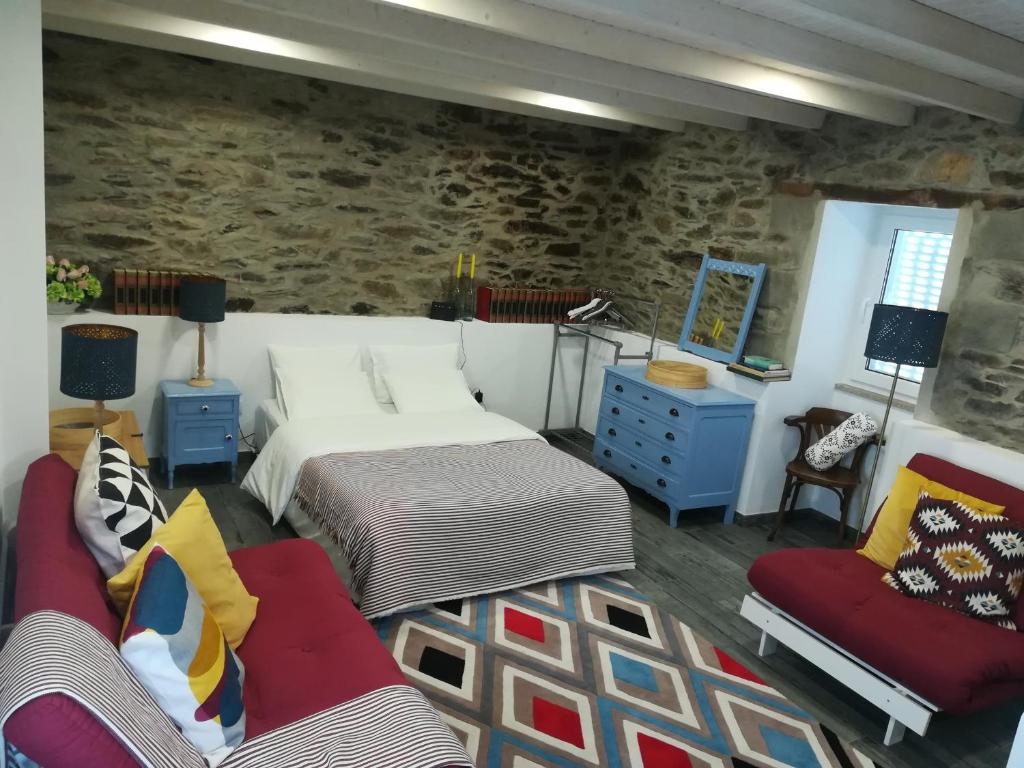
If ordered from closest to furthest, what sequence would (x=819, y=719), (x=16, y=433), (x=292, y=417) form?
(x=16, y=433), (x=819, y=719), (x=292, y=417)

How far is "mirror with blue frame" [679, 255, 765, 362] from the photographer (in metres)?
5.04

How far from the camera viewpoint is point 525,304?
601 centimetres

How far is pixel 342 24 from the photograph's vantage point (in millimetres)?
3295

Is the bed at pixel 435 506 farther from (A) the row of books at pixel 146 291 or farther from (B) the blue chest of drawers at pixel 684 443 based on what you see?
(A) the row of books at pixel 146 291

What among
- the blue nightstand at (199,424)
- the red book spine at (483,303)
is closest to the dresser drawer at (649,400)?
the red book spine at (483,303)

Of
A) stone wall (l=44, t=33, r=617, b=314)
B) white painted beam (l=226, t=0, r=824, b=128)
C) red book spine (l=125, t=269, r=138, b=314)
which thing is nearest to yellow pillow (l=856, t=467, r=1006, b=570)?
white painted beam (l=226, t=0, r=824, b=128)

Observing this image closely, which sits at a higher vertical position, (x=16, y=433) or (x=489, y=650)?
(x=16, y=433)

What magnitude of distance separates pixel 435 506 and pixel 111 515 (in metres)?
1.52

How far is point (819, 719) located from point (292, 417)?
308cm

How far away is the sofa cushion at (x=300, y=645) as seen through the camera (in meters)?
2.21

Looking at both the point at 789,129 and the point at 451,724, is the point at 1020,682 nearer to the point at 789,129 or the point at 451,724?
the point at 451,724

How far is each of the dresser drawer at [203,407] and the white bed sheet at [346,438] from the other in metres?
0.35

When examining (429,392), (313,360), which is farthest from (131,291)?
(429,392)

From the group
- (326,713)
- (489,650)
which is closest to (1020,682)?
(489,650)
